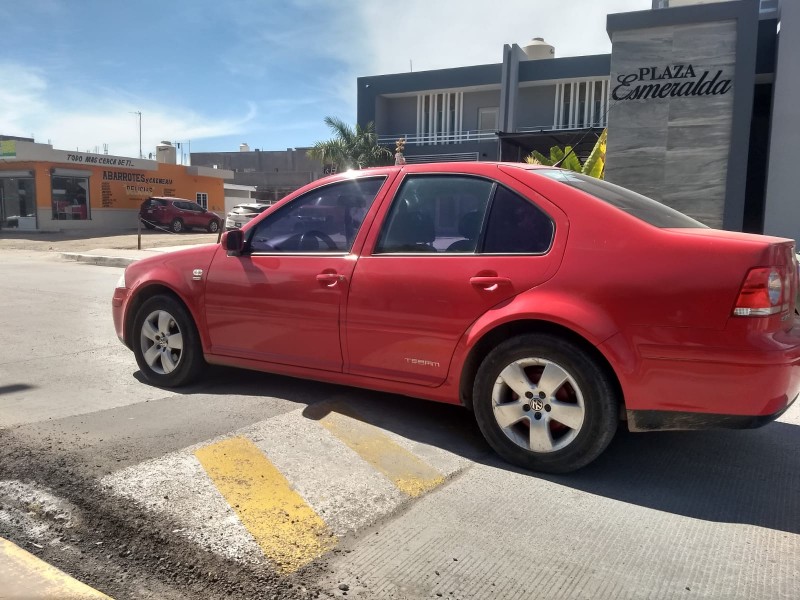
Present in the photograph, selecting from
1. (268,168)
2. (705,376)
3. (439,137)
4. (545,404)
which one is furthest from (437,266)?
(268,168)

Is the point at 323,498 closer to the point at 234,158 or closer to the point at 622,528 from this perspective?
the point at 622,528

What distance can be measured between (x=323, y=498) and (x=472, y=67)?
1114 inches

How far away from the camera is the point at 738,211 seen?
14.0 meters

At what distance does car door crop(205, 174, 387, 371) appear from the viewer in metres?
4.14

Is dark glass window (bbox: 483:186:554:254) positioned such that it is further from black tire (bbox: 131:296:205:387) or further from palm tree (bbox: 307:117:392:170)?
palm tree (bbox: 307:117:392:170)

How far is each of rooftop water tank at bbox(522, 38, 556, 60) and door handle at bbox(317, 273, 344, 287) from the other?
90.7ft

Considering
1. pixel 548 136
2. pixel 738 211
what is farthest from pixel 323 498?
pixel 548 136

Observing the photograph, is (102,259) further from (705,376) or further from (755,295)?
(755,295)

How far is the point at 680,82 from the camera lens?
1394 cm

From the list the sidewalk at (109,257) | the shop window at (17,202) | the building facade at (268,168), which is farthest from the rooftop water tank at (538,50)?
the building facade at (268,168)

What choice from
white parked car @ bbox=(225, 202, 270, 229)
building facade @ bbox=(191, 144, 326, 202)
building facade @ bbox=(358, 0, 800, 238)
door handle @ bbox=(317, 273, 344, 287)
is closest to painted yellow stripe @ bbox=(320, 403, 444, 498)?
door handle @ bbox=(317, 273, 344, 287)

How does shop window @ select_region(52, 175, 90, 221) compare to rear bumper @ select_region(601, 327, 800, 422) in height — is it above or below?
above

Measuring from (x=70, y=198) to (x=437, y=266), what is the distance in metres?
32.1

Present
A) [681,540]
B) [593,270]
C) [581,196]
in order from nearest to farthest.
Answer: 1. [681,540]
2. [593,270]
3. [581,196]
